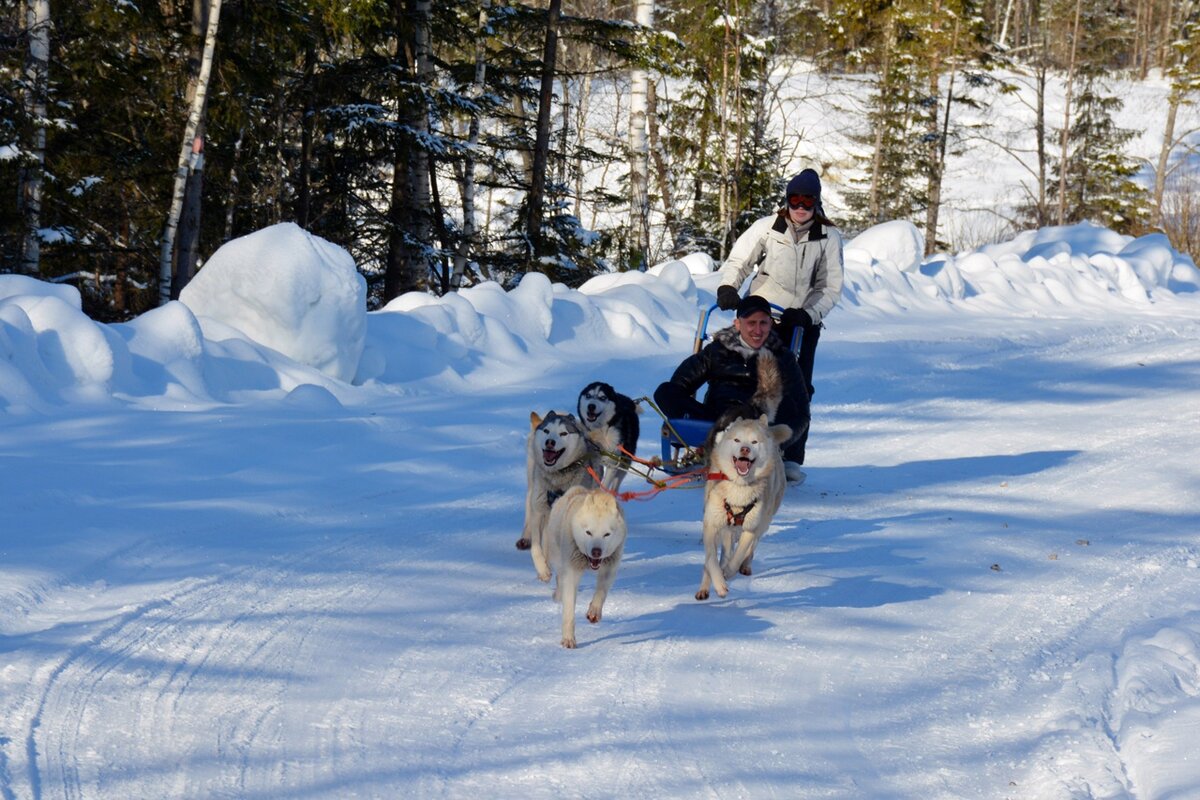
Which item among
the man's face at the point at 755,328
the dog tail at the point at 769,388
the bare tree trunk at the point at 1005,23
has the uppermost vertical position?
the bare tree trunk at the point at 1005,23

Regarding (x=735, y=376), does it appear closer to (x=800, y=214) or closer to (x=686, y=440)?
(x=686, y=440)

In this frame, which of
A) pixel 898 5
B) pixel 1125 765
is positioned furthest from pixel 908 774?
pixel 898 5

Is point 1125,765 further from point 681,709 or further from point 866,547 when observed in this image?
point 866,547

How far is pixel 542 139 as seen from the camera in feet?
59.7

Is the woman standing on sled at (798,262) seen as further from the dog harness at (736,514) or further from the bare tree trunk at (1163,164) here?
the bare tree trunk at (1163,164)

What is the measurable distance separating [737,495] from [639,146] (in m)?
14.4

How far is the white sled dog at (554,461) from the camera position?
576cm

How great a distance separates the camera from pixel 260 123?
17953 millimetres

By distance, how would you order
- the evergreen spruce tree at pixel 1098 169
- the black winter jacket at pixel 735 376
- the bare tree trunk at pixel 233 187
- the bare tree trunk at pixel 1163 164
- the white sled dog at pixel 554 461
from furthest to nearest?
1. the evergreen spruce tree at pixel 1098 169
2. the bare tree trunk at pixel 1163 164
3. the bare tree trunk at pixel 233 187
4. the black winter jacket at pixel 735 376
5. the white sled dog at pixel 554 461

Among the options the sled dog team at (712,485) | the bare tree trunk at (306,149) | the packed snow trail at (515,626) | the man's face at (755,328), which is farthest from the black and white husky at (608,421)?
the bare tree trunk at (306,149)

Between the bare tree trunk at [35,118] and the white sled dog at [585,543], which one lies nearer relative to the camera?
the white sled dog at [585,543]

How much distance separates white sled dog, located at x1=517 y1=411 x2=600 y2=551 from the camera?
5758 mm

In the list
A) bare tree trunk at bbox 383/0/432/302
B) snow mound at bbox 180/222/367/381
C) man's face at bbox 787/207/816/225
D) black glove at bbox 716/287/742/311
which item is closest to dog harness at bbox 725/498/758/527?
black glove at bbox 716/287/742/311

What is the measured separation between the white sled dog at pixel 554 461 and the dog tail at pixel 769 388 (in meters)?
1.30
